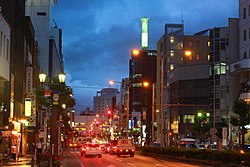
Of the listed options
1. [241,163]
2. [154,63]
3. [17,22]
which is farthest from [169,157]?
[154,63]

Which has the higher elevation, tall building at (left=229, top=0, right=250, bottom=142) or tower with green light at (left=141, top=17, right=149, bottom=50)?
tower with green light at (left=141, top=17, right=149, bottom=50)

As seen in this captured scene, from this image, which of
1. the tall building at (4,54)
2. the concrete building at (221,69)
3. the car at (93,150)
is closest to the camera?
the tall building at (4,54)

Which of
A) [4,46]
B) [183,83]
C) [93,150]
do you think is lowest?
[93,150]

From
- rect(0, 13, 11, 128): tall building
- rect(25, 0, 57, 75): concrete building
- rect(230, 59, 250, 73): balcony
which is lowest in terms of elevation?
rect(0, 13, 11, 128): tall building

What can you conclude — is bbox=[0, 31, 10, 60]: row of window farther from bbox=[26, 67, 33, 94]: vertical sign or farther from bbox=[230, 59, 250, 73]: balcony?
bbox=[230, 59, 250, 73]: balcony

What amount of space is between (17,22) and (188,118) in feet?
206

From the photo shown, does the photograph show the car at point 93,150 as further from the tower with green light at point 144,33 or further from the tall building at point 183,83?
the tower with green light at point 144,33

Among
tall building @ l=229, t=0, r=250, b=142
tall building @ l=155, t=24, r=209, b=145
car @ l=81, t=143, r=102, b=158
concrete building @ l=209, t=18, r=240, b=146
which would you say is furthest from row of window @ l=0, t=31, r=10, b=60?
tall building @ l=155, t=24, r=209, b=145

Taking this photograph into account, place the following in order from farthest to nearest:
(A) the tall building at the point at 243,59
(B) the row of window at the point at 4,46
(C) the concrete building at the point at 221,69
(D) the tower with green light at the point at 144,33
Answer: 1. (D) the tower with green light at the point at 144,33
2. (C) the concrete building at the point at 221,69
3. (A) the tall building at the point at 243,59
4. (B) the row of window at the point at 4,46

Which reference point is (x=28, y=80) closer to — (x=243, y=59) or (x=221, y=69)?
(x=243, y=59)

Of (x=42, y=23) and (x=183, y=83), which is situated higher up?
(x=42, y=23)

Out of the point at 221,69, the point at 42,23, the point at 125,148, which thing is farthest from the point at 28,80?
the point at 42,23

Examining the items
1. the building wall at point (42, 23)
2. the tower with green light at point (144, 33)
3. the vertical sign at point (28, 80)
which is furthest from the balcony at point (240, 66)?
the tower with green light at point (144, 33)

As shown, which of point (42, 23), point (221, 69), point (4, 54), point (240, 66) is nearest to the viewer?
point (4, 54)
